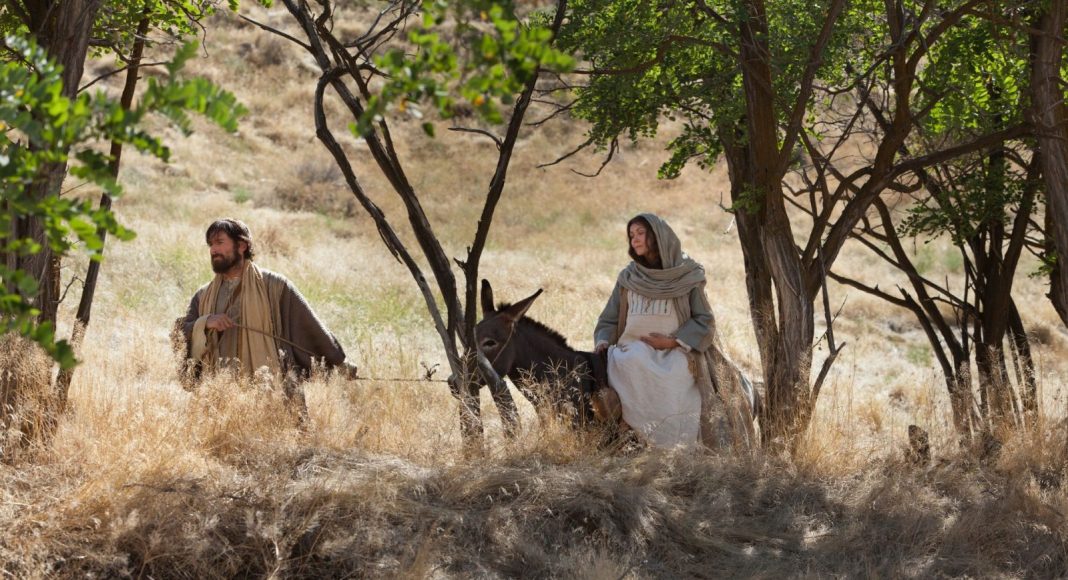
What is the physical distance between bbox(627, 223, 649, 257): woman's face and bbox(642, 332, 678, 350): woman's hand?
1.88 ft

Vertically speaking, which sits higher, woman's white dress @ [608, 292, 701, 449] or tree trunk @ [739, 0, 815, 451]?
tree trunk @ [739, 0, 815, 451]

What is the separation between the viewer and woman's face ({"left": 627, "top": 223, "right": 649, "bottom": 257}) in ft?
25.4

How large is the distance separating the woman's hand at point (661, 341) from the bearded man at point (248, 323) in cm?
208

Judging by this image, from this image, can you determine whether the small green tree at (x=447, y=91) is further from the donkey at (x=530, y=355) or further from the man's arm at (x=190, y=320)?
the man's arm at (x=190, y=320)

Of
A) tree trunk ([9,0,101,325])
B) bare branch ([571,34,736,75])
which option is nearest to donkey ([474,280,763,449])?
bare branch ([571,34,736,75])

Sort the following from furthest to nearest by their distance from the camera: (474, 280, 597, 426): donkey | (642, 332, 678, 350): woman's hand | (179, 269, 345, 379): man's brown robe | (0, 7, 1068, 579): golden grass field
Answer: (642, 332, 678, 350): woman's hand < (474, 280, 597, 426): donkey < (179, 269, 345, 379): man's brown robe < (0, 7, 1068, 579): golden grass field

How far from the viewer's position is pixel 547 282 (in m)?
19.2

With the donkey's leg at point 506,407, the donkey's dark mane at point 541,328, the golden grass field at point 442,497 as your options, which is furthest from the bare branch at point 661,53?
the golden grass field at point 442,497

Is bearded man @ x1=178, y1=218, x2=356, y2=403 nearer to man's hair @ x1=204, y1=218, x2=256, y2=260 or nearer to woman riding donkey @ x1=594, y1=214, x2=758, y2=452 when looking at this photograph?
man's hair @ x1=204, y1=218, x2=256, y2=260

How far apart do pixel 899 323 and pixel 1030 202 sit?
10937 mm

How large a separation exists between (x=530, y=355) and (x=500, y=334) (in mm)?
299

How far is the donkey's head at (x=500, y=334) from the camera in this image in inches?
293

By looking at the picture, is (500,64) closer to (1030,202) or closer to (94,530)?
(94,530)

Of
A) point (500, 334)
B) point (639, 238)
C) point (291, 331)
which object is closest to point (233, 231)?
point (291, 331)
